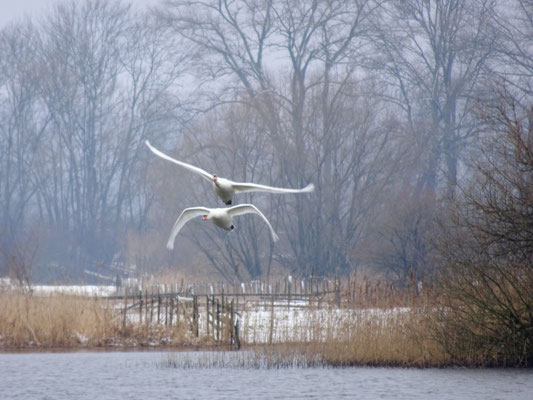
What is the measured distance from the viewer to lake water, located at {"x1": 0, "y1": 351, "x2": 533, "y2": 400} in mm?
16328

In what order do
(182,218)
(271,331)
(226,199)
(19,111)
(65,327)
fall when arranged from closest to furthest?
(226,199) < (182,218) < (271,331) < (65,327) < (19,111)

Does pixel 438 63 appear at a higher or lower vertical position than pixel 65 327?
higher

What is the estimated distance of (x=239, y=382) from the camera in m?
17.7

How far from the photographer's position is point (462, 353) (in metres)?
17.3

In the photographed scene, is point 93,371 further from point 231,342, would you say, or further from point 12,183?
point 12,183

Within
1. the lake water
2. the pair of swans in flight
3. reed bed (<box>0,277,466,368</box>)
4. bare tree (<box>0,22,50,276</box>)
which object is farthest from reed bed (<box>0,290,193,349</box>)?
bare tree (<box>0,22,50,276</box>)

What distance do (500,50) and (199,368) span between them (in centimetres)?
2509

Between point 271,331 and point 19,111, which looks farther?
point 19,111

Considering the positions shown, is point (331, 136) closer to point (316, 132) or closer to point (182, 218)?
point (316, 132)

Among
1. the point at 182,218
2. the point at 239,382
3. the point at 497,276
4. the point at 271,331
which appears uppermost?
the point at 182,218

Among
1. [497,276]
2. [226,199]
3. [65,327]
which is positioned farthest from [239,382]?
[226,199]

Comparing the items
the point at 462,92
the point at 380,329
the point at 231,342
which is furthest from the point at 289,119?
the point at 380,329

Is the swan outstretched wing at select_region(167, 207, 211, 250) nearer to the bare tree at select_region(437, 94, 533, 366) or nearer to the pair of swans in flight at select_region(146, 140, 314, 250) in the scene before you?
the pair of swans in flight at select_region(146, 140, 314, 250)

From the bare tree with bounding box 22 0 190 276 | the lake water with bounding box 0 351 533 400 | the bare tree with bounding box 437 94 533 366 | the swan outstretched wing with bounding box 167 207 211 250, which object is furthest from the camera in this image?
the bare tree with bounding box 22 0 190 276
